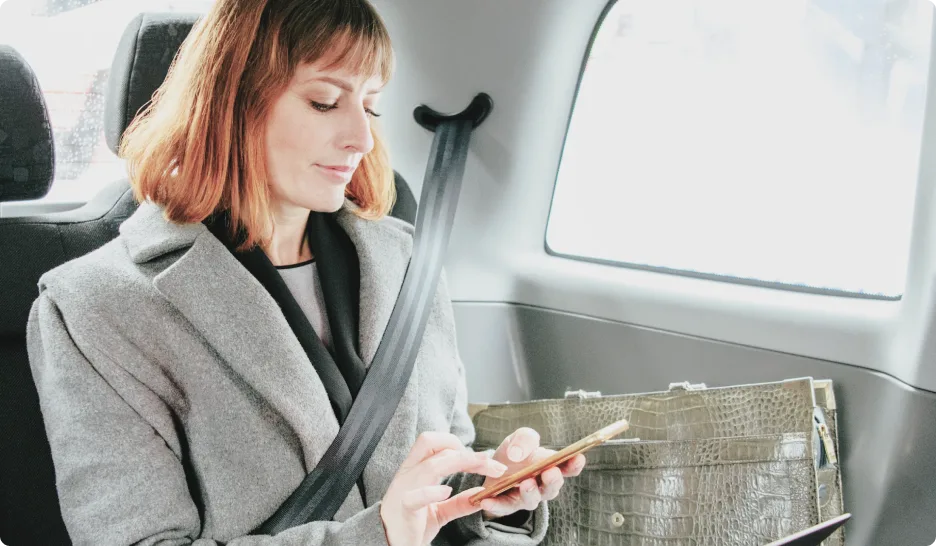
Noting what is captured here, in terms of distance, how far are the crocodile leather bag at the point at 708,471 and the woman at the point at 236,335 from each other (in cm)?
11

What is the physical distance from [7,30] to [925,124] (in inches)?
53.6

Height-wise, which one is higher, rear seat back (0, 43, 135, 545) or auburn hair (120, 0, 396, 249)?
auburn hair (120, 0, 396, 249)

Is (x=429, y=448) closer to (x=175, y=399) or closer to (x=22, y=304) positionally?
(x=175, y=399)

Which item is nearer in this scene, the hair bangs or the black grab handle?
the hair bangs

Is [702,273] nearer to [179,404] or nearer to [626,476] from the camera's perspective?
[626,476]

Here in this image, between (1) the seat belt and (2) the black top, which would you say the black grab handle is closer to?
(1) the seat belt

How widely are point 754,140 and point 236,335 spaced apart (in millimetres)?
907

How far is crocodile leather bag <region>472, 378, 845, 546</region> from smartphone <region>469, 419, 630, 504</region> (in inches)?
9.0

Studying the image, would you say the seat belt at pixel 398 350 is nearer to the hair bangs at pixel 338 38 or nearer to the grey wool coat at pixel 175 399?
the grey wool coat at pixel 175 399

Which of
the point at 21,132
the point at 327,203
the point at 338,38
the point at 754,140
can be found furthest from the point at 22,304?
the point at 754,140

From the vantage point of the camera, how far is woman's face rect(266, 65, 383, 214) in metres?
1.25

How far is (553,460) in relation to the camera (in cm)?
106

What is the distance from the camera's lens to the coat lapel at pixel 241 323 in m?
1.20

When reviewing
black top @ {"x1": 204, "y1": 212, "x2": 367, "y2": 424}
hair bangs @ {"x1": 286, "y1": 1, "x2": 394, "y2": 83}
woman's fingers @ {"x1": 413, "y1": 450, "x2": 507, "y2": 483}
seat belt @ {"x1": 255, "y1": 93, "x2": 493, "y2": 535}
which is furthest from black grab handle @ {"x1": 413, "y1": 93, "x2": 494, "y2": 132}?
woman's fingers @ {"x1": 413, "y1": 450, "x2": 507, "y2": 483}
